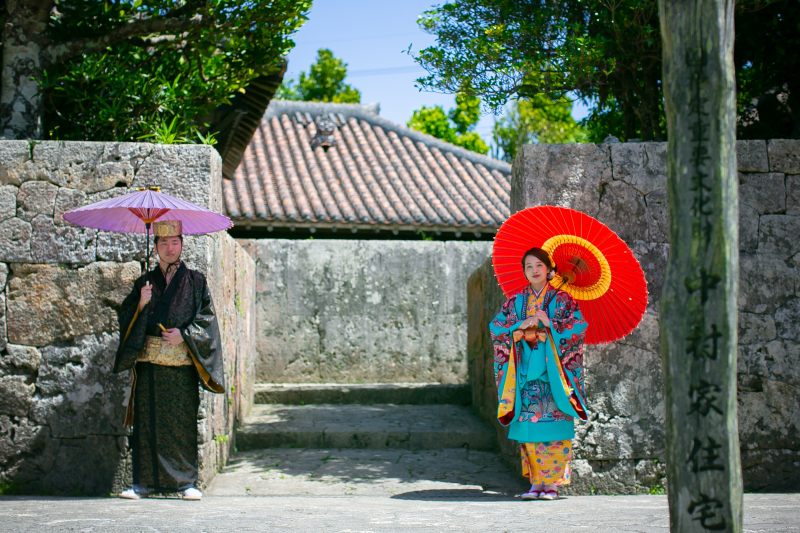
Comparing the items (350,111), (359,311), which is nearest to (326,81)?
(350,111)

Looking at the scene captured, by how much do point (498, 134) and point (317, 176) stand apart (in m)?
15.4

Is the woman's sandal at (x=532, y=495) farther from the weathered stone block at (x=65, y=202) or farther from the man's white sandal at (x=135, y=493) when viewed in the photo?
the weathered stone block at (x=65, y=202)

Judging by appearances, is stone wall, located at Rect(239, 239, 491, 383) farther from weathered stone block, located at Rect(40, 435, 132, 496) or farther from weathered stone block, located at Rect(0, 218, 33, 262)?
weathered stone block, located at Rect(0, 218, 33, 262)

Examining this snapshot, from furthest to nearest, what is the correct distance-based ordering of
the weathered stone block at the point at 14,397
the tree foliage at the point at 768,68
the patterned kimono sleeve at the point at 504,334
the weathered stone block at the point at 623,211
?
the tree foliage at the point at 768,68 < the weathered stone block at the point at 623,211 < the weathered stone block at the point at 14,397 < the patterned kimono sleeve at the point at 504,334

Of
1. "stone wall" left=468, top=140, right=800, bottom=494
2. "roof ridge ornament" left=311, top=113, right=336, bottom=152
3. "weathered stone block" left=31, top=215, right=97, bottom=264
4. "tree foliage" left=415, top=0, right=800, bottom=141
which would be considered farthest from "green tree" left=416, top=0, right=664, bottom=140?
"roof ridge ornament" left=311, top=113, right=336, bottom=152

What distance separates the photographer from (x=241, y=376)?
20.9 ft

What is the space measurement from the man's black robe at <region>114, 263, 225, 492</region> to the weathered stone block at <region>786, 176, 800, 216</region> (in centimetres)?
420

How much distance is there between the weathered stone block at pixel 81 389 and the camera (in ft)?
14.9

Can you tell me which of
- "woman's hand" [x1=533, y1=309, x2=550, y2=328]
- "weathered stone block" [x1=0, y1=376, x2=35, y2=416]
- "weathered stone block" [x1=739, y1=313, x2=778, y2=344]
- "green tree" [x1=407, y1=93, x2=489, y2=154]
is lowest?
"weathered stone block" [x1=0, y1=376, x2=35, y2=416]

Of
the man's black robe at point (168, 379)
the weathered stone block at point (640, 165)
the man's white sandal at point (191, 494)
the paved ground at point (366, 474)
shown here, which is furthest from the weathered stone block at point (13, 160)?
the weathered stone block at point (640, 165)

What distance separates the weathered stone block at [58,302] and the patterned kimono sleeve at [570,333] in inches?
114

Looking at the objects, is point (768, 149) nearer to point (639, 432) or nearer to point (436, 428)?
point (639, 432)

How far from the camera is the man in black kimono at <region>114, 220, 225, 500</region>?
13.8 ft

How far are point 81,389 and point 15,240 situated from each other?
1137 mm
